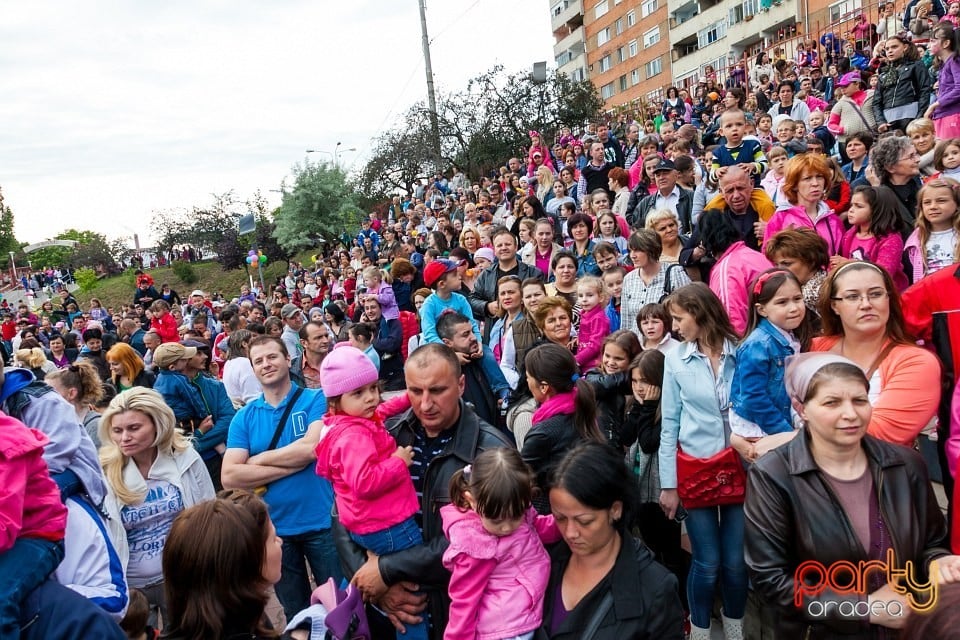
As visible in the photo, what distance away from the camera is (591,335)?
226 inches

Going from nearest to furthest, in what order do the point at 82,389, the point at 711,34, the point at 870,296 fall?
1. the point at 870,296
2. the point at 82,389
3. the point at 711,34

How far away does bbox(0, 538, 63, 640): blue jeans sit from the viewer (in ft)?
6.00

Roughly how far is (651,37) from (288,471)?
55559 mm

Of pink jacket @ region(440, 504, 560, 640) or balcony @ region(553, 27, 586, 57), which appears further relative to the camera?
balcony @ region(553, 27, 586, 57)

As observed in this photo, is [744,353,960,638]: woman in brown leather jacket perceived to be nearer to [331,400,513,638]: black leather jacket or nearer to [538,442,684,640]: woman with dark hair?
[538,442,684,640]: woman with dark hair

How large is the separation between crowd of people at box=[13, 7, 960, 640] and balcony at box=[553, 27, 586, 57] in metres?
59.5

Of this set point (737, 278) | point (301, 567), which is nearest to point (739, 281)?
point (737, 278)

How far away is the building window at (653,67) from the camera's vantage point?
51312 millimetres

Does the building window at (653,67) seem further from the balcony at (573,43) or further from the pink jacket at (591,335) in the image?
the pink jacket at (591,335)

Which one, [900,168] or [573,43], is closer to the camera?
[900,168]

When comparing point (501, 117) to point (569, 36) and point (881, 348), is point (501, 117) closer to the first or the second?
point (881, 348)

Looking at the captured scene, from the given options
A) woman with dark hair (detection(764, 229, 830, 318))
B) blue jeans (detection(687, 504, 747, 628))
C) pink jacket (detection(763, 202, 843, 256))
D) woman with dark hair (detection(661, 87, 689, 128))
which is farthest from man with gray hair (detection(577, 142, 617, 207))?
blue jeans (detection(687, 504, 747, 628))

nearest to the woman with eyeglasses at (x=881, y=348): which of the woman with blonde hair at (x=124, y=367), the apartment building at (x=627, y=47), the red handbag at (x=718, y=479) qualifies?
the red handbag at (x=718, y=479)

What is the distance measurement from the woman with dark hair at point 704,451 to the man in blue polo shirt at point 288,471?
2.03 metres
